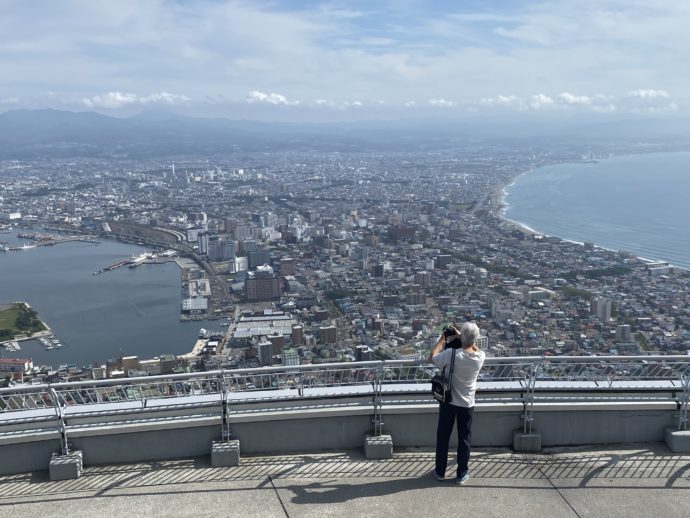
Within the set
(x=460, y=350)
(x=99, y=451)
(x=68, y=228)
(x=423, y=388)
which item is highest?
(x=460, y=350)

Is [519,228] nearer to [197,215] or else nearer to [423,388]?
[197,215]

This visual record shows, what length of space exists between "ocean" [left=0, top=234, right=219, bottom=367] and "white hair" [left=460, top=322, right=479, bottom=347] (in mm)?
13681

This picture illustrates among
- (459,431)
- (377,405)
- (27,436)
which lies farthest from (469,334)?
(27,436)

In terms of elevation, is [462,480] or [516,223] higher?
[462,480]

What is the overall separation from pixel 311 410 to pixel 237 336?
13.4 m

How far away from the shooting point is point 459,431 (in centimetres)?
323

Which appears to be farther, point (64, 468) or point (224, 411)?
point (224, 411)

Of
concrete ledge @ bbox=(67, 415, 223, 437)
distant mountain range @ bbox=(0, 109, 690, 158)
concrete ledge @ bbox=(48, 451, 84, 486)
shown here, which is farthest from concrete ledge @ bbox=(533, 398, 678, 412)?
distant mountain range @ bbox=(0, 109, 690, 158)

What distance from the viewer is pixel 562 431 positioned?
371 cm

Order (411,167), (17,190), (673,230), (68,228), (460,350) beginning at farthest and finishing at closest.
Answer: (411,167), (17,190), (68,228), (673,230), (460,350)

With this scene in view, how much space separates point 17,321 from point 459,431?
1927 cm

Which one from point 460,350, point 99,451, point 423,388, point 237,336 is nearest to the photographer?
point 460,350

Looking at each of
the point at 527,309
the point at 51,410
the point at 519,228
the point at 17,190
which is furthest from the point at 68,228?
the point at 51,410

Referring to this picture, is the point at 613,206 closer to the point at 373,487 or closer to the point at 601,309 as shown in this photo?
the point at 601,309
